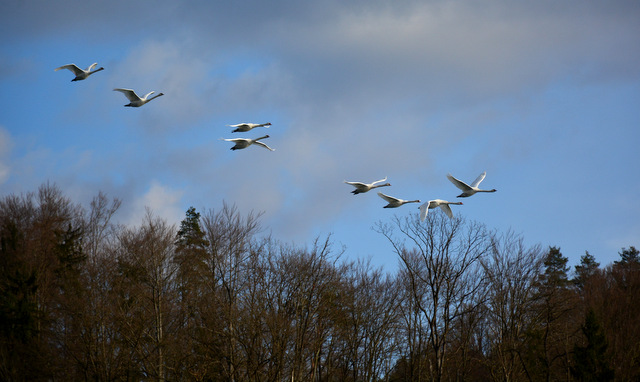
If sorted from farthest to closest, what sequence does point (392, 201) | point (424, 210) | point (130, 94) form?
1. point (392, 201)
2. point (424, 210)
3. point (130, 94)

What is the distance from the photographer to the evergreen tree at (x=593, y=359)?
38375 mm

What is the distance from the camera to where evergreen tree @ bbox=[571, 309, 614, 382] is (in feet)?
126

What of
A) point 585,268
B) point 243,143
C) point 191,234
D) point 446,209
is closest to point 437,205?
point 446,209

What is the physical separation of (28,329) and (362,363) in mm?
20156

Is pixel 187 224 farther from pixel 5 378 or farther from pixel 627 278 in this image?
pixel 627 278

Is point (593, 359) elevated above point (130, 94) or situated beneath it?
situated beneath

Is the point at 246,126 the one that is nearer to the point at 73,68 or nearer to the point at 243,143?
the point at 243,143

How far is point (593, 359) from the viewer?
38.6 meters

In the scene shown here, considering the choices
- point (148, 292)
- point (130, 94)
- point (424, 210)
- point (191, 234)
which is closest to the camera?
point (130, 94)

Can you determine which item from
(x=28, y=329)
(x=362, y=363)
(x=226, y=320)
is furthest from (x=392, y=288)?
(x=28, y=329)

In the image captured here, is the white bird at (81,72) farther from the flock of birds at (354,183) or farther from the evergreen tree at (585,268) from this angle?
the evergreen tree at (585,268)

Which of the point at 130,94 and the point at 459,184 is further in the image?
the point at 459,184

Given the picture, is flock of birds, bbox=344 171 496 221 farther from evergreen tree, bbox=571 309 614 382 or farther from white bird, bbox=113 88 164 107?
evergreen tree, bbox=571 309 614 382

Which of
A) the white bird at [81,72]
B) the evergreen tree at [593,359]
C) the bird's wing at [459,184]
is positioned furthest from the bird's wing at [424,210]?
the evergreen tree at [593,359]
